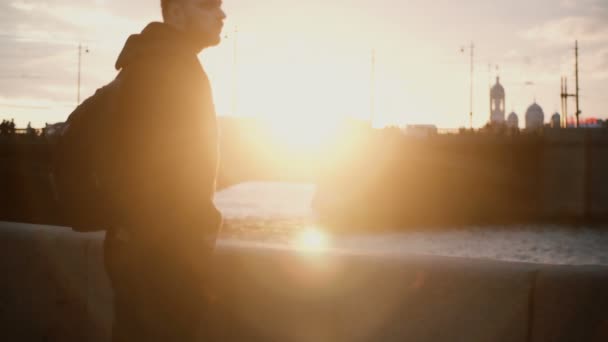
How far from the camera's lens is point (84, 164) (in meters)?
→ 2.25

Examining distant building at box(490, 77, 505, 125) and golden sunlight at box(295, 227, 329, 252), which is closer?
golden sunlight at box(295, 227, 329, 252)

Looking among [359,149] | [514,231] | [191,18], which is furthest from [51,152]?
[359,149]

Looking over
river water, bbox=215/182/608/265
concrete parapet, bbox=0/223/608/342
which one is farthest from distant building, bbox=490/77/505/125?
concrete parapet, bbox=0/223/608/342

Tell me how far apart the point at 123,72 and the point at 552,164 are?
209 feet

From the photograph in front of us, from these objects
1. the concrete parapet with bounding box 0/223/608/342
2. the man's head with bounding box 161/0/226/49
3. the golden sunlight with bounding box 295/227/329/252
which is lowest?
the golden sunlight with bounding box 295/227/329/252

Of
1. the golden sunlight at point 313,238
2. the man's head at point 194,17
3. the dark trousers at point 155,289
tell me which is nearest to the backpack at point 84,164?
the dark trousers at point 155,289

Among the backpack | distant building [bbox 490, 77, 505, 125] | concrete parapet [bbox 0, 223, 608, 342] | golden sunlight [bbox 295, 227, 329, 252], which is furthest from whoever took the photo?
distant building [bbox 490, 77, 505, 125]

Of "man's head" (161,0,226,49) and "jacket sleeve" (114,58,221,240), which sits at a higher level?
"man's head" (161,0,226,49)

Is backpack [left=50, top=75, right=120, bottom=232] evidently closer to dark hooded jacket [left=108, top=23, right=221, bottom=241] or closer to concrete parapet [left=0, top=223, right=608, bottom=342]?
dark hooded jacket [left=108, top=23, right=221, bottom=241]

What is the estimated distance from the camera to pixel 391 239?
156ft

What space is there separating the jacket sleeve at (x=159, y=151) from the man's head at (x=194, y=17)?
190 millimetres

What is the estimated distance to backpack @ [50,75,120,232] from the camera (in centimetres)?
225

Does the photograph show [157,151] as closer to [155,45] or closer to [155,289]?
[155,45]

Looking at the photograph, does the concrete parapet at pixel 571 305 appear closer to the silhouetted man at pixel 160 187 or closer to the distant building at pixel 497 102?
the silhouetted man at pixel 160 187
